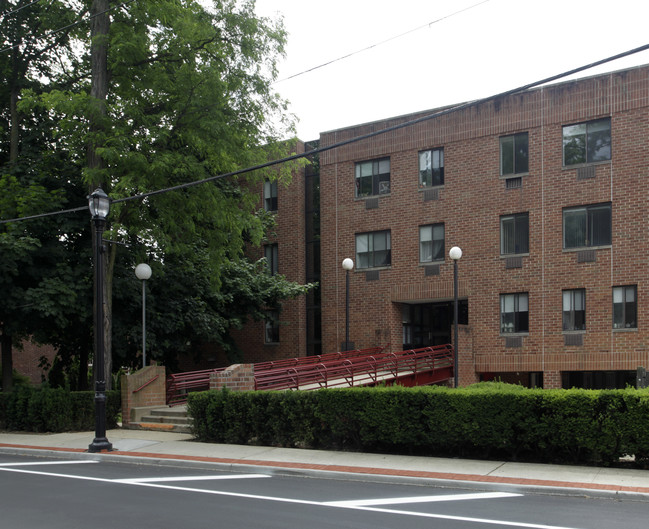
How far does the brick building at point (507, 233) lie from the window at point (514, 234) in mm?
49

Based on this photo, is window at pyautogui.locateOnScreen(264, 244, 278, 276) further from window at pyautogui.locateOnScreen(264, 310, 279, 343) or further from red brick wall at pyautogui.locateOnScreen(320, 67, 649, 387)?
red brick wall at pyautogui.locateOnScreen(320, 67, 649, 387)

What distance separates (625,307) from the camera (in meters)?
22.2

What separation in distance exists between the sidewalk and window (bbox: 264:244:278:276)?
13.6 metres

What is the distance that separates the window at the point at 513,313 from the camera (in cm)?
2391

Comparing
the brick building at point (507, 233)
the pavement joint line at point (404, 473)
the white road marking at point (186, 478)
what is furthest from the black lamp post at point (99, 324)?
the brick building at point (507, 233)

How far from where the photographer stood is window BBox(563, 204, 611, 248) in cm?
2267

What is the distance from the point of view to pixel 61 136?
20.2 m

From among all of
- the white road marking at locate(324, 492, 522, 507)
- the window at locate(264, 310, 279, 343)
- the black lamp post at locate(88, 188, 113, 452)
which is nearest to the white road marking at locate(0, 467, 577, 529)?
the white road marking at locate(324, 492, 522, 507)

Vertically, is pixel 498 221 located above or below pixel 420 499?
above

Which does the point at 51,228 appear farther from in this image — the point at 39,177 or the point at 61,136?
the point at 61,136

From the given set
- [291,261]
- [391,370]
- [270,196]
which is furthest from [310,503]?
[270,196]

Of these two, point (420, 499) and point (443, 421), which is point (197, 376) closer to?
point (443, 421)

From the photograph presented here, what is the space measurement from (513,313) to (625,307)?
366cm

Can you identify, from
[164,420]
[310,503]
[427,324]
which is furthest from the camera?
A: [427,324]
